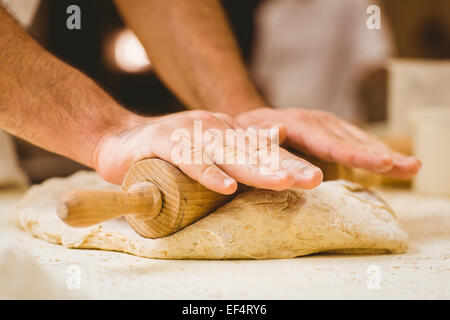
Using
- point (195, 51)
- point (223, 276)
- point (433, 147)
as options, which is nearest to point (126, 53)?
point (195, 51)

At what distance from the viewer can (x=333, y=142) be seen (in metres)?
1.44

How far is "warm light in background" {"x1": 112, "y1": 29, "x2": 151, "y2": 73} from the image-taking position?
367cm

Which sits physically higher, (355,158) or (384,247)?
(355,158)

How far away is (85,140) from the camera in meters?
1.25

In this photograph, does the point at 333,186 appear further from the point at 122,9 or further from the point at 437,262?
the point at 122,9

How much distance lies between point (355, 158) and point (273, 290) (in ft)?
1.84

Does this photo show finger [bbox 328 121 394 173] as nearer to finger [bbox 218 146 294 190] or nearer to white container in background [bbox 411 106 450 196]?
finger [bbox 218 146 294 190]

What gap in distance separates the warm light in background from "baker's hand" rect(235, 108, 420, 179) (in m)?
2.27

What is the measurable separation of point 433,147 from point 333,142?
72 centimetres

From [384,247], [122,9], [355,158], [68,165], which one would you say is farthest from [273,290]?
[68,165]

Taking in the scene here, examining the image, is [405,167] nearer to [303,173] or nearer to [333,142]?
[333,142]

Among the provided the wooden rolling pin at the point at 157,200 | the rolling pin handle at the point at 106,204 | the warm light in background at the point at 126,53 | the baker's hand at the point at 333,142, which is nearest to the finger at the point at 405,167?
the baker's hand at the point at 333,142
